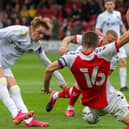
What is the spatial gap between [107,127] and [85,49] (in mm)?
1561

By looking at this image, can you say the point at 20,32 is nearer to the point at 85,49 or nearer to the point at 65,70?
the point at 85,49

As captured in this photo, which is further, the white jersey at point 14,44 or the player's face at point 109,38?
the player's face at point 109,38

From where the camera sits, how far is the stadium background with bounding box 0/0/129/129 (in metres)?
9.88

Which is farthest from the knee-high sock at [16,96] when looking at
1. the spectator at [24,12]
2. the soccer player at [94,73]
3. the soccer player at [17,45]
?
the spectator at [24,12]

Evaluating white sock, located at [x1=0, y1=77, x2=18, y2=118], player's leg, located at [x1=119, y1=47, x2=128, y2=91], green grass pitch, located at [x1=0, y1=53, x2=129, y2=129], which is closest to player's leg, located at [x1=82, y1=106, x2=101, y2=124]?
green grass pitch, located at [x1=0, y1=53, x2=129, y2=129]

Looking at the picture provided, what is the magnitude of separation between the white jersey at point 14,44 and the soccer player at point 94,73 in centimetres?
113

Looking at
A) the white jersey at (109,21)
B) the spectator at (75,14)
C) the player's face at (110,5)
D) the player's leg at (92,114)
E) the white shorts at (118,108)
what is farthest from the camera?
the spectator at (75,14)

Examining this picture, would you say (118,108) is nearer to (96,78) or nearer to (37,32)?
(96,78)

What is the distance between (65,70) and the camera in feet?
70.7

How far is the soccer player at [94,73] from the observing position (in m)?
7.94

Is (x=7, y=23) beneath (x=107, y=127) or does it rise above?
beneath

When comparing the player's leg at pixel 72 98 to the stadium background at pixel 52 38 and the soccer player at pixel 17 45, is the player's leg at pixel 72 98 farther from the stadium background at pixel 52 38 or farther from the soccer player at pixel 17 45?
the soccer player at pixel 17 45

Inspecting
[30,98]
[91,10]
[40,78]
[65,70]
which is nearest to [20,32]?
[30,98]

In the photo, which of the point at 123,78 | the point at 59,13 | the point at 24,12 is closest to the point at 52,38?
the point at 59,13
